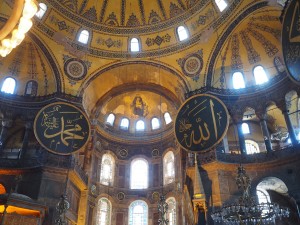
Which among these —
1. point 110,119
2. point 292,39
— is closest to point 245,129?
point 110,119

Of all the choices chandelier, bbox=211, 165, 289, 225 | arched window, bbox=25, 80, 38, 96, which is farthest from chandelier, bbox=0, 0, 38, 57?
arched window, bbox=25, 80, 38, 96

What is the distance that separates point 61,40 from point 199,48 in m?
7.38

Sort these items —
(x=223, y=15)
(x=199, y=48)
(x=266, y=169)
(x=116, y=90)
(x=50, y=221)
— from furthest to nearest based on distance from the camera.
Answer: (x=116, y=90)
(x=199, y=48)
(x=223, y=15)
(x=266, y=169)
(x=50, y=221)

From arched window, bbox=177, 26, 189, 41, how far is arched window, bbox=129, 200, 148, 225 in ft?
31.8

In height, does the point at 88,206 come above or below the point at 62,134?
below

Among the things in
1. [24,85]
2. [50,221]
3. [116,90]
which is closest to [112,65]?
[116,90]

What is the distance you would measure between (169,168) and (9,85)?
32.6ft

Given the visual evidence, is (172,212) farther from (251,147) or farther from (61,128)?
(61,128)

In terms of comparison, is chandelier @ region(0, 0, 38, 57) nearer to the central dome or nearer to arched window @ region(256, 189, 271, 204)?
the central dome

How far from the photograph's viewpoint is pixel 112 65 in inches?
662

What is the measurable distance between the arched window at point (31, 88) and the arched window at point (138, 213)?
8320 millimetres

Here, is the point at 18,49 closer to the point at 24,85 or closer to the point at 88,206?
the point at 24,85

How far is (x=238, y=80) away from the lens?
15141mm

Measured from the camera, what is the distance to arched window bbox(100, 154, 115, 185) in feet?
57.6
